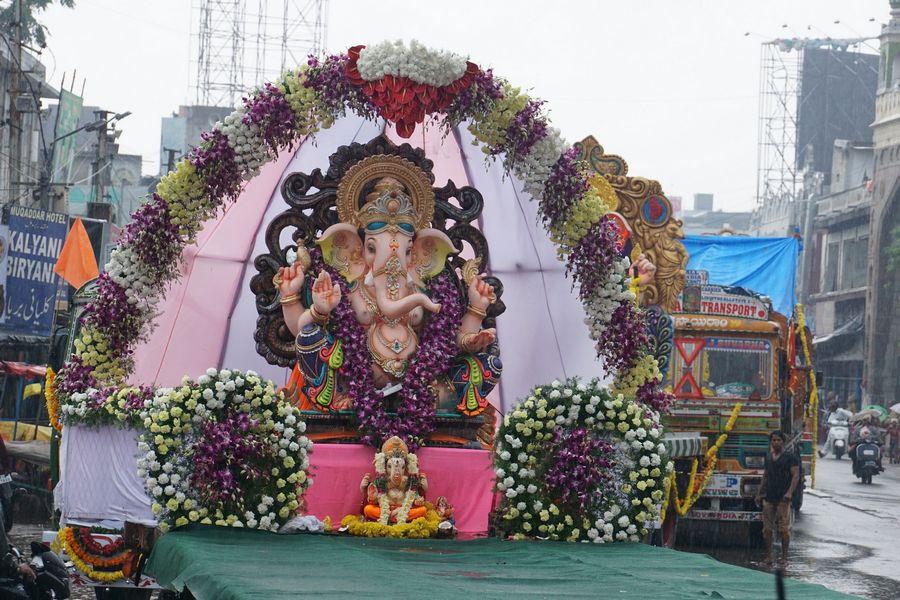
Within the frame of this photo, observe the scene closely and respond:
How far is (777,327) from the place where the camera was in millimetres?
18953

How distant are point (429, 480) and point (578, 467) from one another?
1.48m

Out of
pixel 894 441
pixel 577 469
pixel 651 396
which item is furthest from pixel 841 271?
pixel 577 469

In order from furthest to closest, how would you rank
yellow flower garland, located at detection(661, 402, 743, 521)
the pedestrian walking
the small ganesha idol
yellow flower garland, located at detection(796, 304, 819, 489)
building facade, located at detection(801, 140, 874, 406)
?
1. building facade, located at detection(801, 140, 874, 406)
2. the pedestrian walking
3. yellow flower garland, located at detection(796, 304, 819, 489)
4. yellow flower garland, located at detection(661, 402, 743, 521)
5. the small ganesha idol

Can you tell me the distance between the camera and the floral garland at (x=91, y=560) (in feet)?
36.5

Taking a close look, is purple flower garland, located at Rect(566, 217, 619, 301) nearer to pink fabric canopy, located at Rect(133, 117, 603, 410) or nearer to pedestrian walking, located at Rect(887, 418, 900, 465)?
pink fabric canopy, located at Rect(133, 117, 603, 410)

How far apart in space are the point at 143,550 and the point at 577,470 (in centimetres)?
338

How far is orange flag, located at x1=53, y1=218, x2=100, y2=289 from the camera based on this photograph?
67.3 ft

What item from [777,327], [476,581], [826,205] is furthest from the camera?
[826,205]

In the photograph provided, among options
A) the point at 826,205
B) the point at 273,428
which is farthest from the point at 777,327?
the point at 826,205

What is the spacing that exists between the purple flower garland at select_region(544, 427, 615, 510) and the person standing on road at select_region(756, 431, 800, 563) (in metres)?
7.32

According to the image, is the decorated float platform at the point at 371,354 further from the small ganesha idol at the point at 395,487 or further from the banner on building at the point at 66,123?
the banner on building at the point at 66,123

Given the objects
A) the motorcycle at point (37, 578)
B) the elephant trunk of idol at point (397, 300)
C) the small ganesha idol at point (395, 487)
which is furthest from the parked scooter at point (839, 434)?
the motorcycle at point (37, 578)

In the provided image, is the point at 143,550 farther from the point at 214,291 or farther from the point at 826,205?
the point at 826,205

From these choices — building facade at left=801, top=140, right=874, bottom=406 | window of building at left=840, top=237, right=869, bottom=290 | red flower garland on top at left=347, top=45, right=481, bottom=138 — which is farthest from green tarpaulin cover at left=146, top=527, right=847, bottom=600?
window of building at left=840, top=237, right=869, bottom=290
